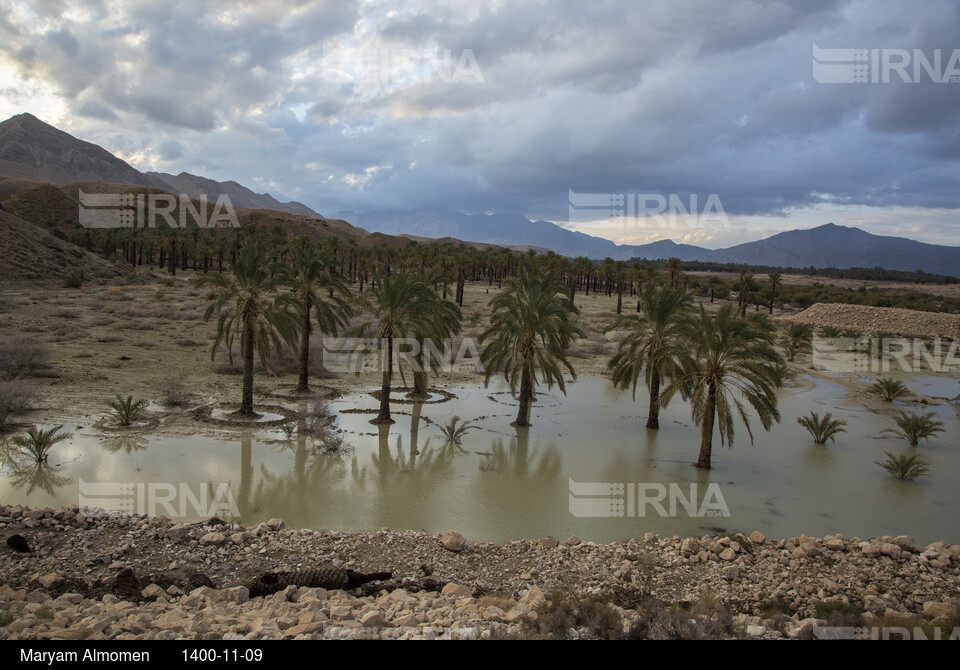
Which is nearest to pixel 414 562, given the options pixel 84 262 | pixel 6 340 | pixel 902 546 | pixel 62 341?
pixel 902 546

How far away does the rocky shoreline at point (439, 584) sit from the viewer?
22.1 ft

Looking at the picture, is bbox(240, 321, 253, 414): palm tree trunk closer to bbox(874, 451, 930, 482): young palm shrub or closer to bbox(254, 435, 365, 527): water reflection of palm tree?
bbox(254, 435, 365, 527): water reflection of palm tree

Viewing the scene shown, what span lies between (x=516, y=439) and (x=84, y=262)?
60.5 metres

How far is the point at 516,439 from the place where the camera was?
1880 centimetres

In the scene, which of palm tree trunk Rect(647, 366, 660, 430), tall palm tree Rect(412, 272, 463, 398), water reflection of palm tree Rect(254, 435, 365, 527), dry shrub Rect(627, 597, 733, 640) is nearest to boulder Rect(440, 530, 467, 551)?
water reflection of palm tree Rect(254, 435, 365, 527)

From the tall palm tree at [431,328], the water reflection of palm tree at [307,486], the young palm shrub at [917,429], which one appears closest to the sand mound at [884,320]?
the young palm shrub at [917,429]

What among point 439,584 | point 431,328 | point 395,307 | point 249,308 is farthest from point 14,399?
point 439,584

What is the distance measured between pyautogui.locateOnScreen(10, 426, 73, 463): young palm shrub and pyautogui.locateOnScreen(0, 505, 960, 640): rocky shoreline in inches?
149

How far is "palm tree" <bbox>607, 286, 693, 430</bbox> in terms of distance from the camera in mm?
19828

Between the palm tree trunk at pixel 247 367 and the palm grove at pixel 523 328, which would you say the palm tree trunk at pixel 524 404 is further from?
the palm tree trunk at pixel 247 367

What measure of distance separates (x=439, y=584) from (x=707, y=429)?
10428 mm

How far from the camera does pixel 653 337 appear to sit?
66.5 feet
